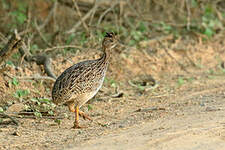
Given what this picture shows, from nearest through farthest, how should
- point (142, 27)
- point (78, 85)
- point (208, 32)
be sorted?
point (78, 85) → point (142, 27) → point (208, 32)

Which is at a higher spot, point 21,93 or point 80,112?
point 21,93

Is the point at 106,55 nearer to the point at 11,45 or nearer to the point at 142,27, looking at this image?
the point at 11,45

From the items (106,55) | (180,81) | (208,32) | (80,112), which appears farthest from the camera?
(208,32)

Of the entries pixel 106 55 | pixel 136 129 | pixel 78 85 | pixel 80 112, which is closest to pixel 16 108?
pixel 80 112

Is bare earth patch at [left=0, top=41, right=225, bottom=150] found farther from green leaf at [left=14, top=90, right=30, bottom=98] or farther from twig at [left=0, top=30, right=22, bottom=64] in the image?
twig at [left=0, top=30, right=22, bottom=64]

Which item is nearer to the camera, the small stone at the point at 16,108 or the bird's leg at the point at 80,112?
A: the bird's leg at the point at 80,112

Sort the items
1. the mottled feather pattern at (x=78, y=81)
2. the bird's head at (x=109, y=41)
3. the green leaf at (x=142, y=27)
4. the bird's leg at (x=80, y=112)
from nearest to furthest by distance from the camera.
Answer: the mottled feather pattern at (x=78, y=81), the bird's leg at (x=80, y=112), the bird's head at (x=109, y=41), the green leaf at (x=142, y=27)

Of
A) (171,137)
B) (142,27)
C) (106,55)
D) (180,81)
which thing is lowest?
(171,137)

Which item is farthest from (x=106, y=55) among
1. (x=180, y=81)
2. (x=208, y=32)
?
(x=208, y=32)

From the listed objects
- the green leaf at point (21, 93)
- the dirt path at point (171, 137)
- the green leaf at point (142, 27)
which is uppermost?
the green leaf at point (142, 27)

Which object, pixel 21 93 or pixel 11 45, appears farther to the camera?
pixel 21 93

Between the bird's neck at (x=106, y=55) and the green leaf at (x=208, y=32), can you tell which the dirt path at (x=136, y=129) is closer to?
the bird's neck at (x=106, y=55)

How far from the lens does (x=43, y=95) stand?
7824 mm

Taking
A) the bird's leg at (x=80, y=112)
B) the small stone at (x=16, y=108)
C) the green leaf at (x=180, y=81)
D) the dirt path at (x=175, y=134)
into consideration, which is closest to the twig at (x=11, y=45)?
the small stone at (x=16, y=108)
